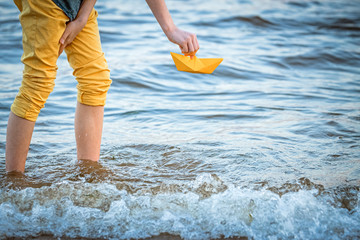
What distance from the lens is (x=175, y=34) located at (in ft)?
→ 6.70

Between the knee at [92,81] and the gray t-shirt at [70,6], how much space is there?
264 millimetres

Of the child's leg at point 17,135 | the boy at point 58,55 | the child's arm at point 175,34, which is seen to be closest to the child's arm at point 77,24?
the boy at point 58,55

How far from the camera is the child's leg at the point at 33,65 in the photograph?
1.98 m

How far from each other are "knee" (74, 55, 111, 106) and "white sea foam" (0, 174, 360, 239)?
44 centimetres

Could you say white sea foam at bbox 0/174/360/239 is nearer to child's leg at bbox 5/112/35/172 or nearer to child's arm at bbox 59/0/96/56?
child's leg at bbox 5/112/35/172

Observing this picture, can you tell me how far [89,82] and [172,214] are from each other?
2.56ft

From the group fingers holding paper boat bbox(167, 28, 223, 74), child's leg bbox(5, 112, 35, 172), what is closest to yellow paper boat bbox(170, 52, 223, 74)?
fingers holding paper boat bbox(167, 28, 223, 74)

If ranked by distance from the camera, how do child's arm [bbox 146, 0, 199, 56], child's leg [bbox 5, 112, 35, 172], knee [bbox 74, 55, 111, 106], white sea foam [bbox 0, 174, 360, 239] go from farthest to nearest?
1. knee [bbox 74, 55, 111, 106]
2. child's leg [bbox 5, 112, 35, 172]
3. child's arm [bbox 146, 0, 199, 56]
4. white sea foam [bbox 0, 174, 360, 239]

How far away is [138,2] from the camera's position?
10141 mm

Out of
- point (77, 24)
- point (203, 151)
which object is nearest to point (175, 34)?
point (77, 24)

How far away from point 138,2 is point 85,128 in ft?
27.0

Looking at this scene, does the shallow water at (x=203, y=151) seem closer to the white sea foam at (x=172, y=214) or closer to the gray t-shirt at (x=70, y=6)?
the white sea foam at (x=172, y=214)

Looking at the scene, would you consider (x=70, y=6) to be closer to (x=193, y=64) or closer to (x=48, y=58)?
(x=48, y=58)

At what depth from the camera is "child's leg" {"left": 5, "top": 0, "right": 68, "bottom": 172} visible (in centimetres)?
198
